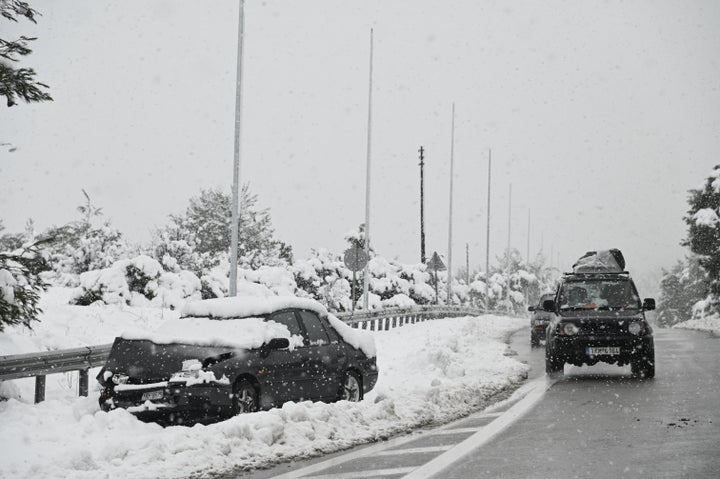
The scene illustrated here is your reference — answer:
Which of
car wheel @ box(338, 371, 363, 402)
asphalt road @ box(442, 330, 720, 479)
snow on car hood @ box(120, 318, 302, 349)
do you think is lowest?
asphalt road @ box(442, 330, 720, 479)

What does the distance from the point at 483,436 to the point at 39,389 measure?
5384 mm

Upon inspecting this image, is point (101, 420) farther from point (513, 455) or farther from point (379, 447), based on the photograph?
point (513, 455)

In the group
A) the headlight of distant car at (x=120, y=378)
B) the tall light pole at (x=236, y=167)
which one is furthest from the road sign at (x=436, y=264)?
the headlight of distant car at (x=120, y=378)

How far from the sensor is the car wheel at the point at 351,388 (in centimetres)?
1191

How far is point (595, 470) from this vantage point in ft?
25.1

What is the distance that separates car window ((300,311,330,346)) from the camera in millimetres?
11820

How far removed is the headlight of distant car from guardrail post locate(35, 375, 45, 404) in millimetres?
1490

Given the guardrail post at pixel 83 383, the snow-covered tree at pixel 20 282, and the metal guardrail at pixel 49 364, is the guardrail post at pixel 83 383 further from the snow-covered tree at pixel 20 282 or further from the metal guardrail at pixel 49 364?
the snow-covered tree at pixel 20 282

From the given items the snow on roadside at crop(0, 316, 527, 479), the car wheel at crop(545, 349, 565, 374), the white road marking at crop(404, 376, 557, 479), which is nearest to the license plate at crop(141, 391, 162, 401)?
the snow on roadside at crop(0, 316, 527, 479)

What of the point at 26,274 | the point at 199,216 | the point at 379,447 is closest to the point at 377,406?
the point at 379,447

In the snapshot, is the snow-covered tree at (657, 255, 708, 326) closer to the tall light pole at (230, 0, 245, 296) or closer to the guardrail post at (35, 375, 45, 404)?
the tall light pole at (230, 0, 245, 296)

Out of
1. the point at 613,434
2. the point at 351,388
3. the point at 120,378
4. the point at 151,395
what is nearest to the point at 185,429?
the point at 151,395

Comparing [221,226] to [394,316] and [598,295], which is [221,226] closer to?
[394,316]

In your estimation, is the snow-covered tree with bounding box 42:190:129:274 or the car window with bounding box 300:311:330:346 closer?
the car window with bounding box 300:311:330:346
